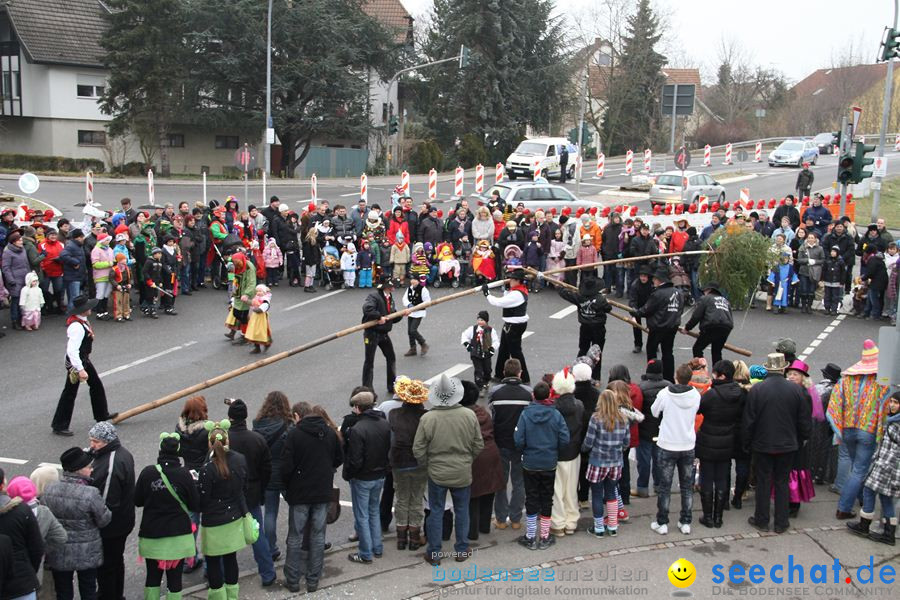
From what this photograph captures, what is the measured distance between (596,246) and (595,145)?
51.8 m

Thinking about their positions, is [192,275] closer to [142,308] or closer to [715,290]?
[142,308]

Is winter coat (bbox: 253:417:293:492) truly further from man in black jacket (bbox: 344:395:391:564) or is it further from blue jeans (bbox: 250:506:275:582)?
man in black jacket (bbox: 344:395:391:564)

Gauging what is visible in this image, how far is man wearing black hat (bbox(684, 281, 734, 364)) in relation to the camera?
13680 millimetres

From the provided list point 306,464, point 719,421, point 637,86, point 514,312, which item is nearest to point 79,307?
point 306,464

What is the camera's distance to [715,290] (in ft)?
46.0

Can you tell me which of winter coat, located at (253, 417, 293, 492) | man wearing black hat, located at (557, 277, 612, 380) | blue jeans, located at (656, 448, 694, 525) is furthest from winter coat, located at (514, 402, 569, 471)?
man wearing black hat, located at (557, 277, 612, 380)

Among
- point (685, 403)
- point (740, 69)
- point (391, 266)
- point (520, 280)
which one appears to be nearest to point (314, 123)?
point (391, 266)

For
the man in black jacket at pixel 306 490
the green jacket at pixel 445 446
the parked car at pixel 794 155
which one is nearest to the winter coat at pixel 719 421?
the green jacket at pixel 445 446

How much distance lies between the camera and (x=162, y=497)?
710cm

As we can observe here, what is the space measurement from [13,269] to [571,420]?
11.6 m

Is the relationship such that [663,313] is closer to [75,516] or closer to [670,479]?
[670,479]

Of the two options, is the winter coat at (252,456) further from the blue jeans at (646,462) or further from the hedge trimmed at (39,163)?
the hedge trimmed at (39,163)

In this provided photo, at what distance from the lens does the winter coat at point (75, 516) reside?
6.85m

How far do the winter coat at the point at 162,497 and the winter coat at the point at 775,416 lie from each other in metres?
5.24
